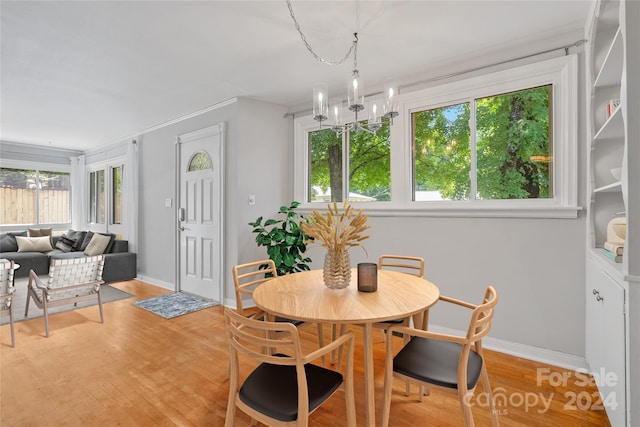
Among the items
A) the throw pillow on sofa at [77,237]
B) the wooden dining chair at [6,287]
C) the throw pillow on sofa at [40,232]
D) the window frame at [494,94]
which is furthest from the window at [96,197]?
the window frame at [494,94]

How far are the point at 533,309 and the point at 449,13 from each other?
2340 mm

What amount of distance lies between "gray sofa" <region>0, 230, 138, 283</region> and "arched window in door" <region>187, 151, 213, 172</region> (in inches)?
84.6

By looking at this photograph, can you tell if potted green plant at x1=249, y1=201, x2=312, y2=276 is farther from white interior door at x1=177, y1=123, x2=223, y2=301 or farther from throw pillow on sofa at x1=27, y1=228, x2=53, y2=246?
throw pillow on sofa at x1=27, y1=228, x2=53, y2=246

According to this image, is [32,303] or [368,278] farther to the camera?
[32,303]

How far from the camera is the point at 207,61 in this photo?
2.93 m

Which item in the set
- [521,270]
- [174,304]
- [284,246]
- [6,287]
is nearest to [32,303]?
[6,287]

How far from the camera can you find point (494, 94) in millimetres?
2785

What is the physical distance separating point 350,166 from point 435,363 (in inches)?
Answer: 102

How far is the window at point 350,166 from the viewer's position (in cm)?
351

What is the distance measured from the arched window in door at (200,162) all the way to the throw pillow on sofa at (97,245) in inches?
91.7

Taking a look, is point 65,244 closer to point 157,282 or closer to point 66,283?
point 157,282

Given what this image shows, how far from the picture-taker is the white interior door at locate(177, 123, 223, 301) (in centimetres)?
415

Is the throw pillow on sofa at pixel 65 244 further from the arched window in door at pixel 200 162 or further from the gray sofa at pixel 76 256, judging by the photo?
the arched window in door at pixel 200 162

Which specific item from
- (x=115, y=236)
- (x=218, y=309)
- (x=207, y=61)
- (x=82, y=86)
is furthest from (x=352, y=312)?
(x=115, y=236)
